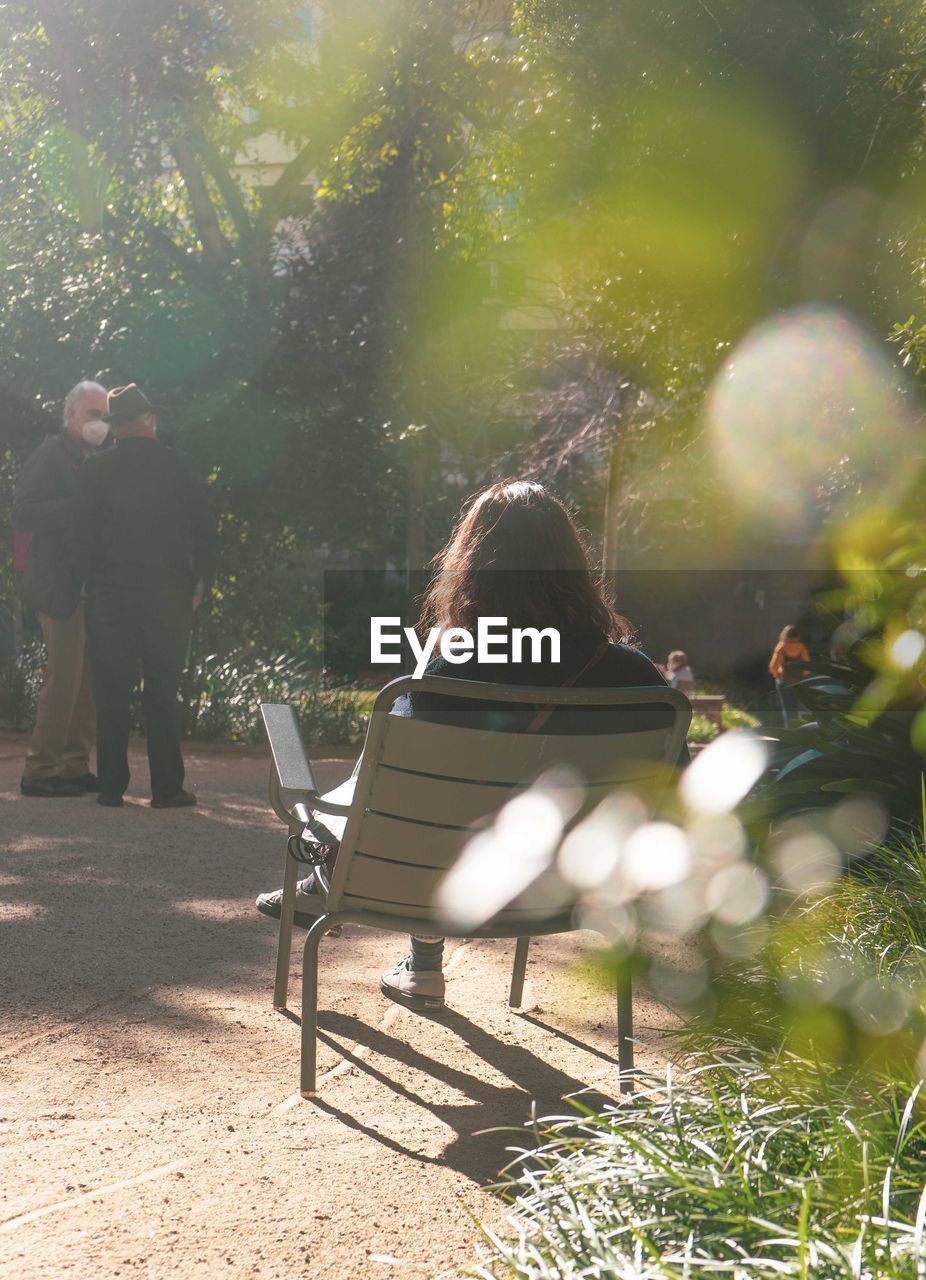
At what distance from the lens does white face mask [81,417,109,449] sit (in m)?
8.23

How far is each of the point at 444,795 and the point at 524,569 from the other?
2.01 feet

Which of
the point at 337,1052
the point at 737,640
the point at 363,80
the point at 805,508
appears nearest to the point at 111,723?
the point at 337,1052

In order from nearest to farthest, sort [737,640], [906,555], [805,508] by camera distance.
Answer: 1. [906,555]
2. [805,508]
3. [737,640]

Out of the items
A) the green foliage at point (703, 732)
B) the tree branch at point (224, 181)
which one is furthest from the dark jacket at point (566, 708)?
the tree branch at point (224, 181)

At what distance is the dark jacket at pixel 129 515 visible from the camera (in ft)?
24.9

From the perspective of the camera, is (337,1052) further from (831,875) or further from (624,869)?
(831,875)

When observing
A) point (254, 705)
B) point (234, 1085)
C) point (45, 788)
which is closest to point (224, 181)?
point (254, 705)

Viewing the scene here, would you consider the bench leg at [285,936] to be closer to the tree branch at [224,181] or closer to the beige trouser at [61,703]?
the beige trouser at [61,703]

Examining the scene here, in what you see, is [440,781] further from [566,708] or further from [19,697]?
[19,697]

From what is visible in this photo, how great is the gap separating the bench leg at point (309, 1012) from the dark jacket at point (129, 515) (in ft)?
15.0

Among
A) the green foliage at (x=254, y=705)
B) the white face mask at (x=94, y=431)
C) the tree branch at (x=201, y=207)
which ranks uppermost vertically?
the tree branch at (x=201, y=207)

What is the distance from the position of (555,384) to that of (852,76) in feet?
38.2

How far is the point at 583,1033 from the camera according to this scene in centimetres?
400

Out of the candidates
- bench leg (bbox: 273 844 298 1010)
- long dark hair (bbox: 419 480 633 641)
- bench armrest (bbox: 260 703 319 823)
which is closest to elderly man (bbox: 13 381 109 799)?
bench armrest (bbox: 260 703 319 823)
